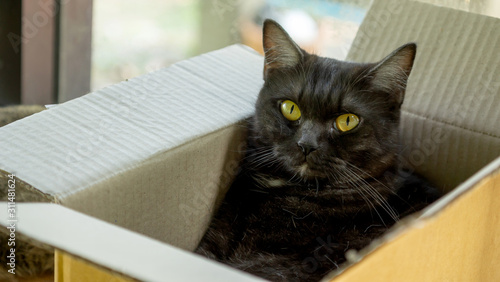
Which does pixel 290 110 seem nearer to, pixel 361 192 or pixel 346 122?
pixel 346 122

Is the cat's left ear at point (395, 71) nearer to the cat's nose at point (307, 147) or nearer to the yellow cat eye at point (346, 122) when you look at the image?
the yellow cat eye at point (346, 122)

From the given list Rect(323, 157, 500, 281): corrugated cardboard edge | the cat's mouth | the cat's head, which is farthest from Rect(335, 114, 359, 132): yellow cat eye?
Rect(323, 157, 500, 281): corrugated cardboard edge

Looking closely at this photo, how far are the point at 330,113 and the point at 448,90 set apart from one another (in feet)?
0.99

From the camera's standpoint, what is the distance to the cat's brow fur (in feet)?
3.74

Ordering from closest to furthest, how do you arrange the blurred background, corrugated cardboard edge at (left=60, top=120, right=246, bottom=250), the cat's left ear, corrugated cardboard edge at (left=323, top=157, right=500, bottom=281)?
corrugated cardboard edge at (left=323, top=157, right=500, bottom=281) → corrugated cardboard edge at (left=60, top=120, right=246, bottom=250) → the cat's left ear → the blurred background

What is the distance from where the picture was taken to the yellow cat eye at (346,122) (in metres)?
1.17

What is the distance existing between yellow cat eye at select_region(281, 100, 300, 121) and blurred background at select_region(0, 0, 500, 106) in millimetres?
869

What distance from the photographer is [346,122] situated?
1.18 m

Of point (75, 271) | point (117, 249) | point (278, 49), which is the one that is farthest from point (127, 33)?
point (117, 249)

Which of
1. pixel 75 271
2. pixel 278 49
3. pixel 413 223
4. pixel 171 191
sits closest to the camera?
pixel 413 223

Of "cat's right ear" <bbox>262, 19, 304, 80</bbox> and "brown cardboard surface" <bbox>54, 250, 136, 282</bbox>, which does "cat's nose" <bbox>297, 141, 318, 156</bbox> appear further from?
"brown cardboard surface" <bbox>54, 250, 136, 282</bbox>

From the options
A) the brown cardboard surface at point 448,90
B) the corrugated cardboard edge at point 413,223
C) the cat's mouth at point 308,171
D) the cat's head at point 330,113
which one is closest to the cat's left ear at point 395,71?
the cat's head at point 330,113

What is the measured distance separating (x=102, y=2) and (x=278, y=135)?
2101 mm

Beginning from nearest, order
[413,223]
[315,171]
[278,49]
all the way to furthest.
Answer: [413,223] < [315,171] < [278,49]
